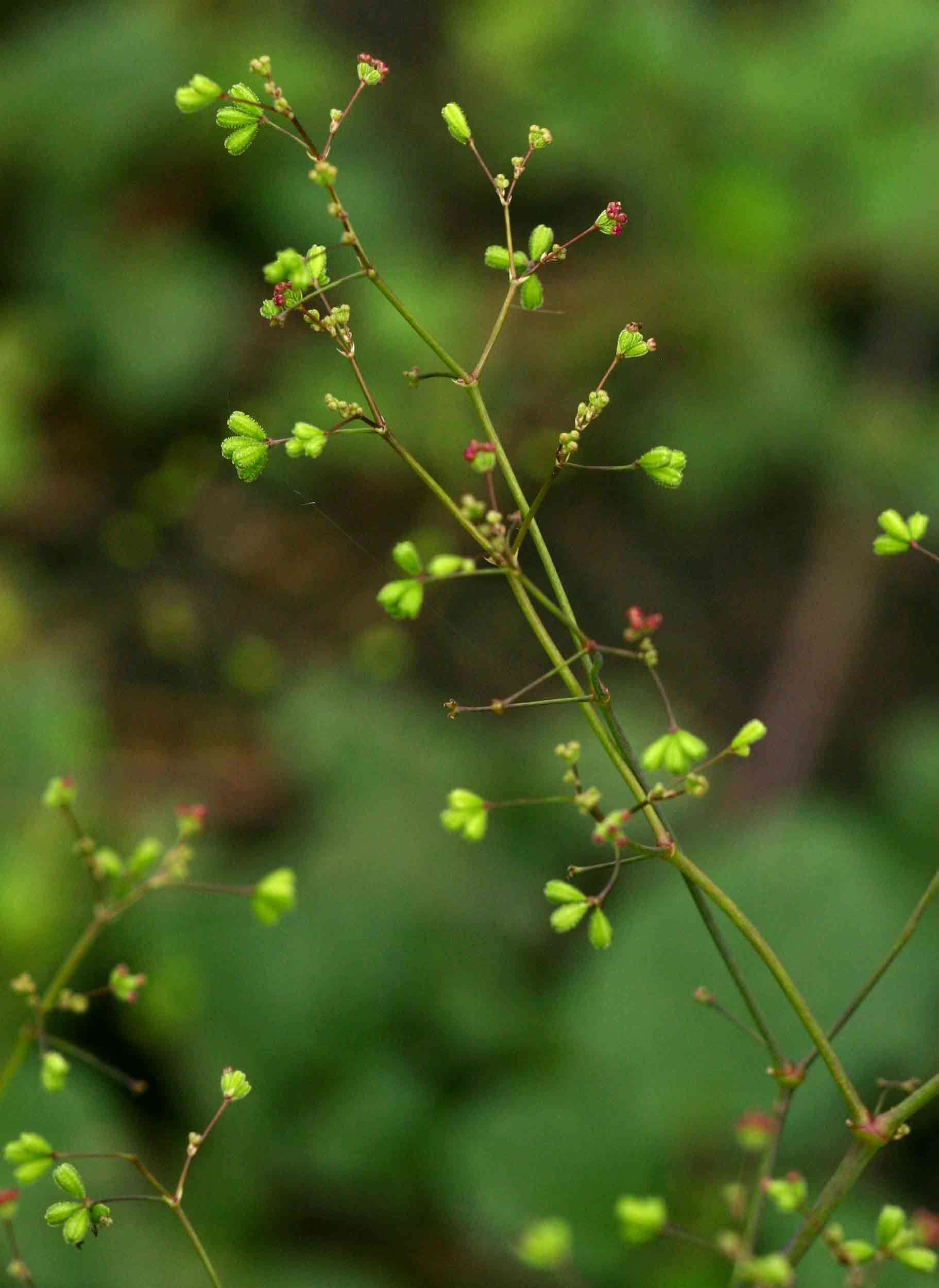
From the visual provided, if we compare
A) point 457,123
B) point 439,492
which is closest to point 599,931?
point 439,492

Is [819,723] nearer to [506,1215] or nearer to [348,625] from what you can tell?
[348,625]

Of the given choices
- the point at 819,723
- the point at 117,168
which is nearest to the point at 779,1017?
the point at 819,723

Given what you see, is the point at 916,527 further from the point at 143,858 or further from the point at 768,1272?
the point at 143,858

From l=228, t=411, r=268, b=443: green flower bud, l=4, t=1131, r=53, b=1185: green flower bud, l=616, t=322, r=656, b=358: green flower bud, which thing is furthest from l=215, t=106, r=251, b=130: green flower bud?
l=4, t=1131, r=53, b=1185: green flower bud

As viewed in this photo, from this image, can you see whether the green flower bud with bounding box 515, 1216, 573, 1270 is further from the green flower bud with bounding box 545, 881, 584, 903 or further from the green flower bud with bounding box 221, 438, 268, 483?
the green flower bud with bounding box 221, 438, 268, 483

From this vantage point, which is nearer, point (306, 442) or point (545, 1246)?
point (545, 1246)

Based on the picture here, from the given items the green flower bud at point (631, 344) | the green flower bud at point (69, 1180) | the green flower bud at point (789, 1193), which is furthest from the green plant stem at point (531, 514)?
the green flower bud at point (69, 1180)

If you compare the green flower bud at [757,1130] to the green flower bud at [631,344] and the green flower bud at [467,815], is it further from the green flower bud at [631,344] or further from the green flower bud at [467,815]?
the green flower bud at [631,344]
